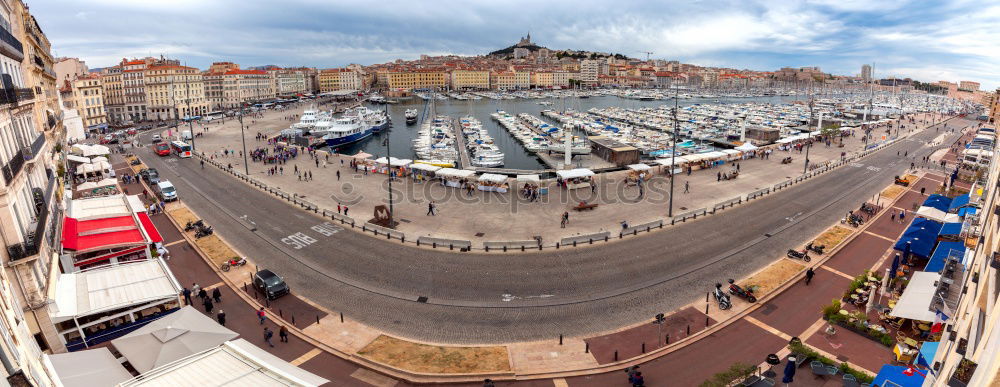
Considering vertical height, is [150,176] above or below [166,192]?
above

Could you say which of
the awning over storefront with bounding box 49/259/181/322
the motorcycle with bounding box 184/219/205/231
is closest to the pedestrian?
the awning over storefront with bounding box 49/259/181/322

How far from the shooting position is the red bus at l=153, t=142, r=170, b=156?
52.4 meters

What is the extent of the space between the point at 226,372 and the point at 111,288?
962 centimetres

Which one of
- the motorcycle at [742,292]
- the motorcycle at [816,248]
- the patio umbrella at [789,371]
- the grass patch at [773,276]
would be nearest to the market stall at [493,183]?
the grass patch at [773,276]

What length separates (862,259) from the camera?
2325cm

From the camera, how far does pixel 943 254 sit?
20.1m

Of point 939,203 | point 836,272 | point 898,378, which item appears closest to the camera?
point 898,378

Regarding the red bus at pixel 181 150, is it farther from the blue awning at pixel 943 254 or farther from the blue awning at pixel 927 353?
the blue awning at pixel 943 254

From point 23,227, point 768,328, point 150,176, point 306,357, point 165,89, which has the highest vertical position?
point 165,89

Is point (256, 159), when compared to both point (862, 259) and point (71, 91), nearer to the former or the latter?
point (71, 91)

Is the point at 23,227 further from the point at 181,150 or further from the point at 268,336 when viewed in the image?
the point at 181,150

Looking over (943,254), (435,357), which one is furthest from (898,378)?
(435,357)

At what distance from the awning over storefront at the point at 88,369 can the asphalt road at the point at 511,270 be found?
7.27 meters

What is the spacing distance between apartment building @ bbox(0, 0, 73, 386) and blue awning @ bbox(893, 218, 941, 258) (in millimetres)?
31158
